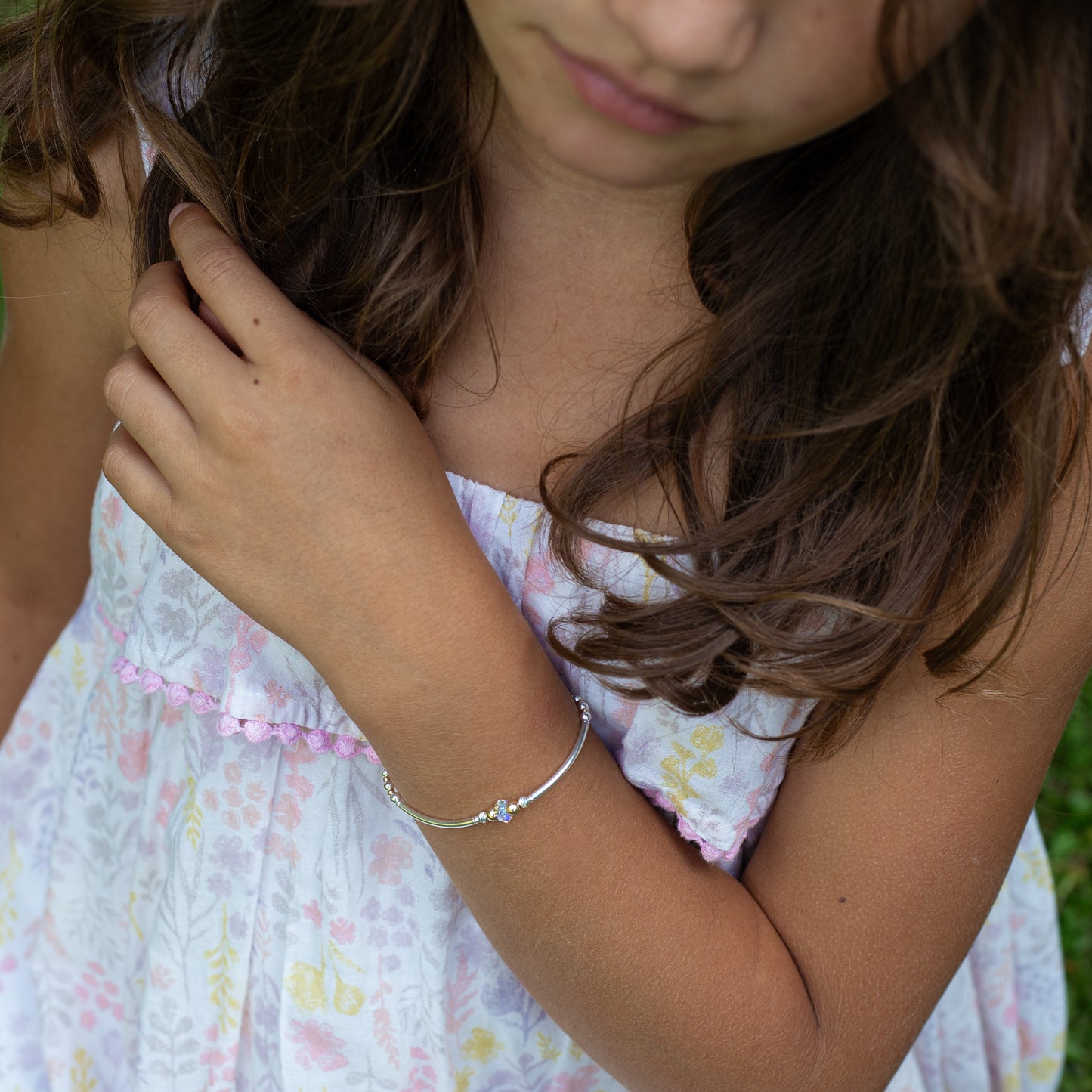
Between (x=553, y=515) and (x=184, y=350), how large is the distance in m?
0.36

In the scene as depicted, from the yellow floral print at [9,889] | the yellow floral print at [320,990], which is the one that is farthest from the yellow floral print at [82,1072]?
the yellow floral print at [320,990]

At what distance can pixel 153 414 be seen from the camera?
1.00 meters

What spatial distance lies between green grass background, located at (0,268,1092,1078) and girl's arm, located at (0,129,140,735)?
2066 mm

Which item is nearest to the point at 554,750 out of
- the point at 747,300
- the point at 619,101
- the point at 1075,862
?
the point at 747,300

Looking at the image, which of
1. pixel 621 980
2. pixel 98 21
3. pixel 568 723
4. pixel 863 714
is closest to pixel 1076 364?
pixel 863 714

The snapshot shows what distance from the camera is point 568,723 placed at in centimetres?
103

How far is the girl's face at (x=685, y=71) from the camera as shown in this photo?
0.72 meters

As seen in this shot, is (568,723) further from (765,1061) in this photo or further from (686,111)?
(686,111)

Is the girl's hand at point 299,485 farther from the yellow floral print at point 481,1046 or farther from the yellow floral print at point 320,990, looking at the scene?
the yellow floral print at point 481,1046

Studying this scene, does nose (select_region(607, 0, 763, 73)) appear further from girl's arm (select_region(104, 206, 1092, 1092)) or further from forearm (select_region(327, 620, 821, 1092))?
forearm (select_region(327, 620, 821, 1092))

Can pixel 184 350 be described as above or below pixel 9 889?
above

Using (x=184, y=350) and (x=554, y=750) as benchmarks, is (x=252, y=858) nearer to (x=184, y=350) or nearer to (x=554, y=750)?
(x=554, y=750)

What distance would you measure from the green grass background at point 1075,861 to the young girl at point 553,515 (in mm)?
1444

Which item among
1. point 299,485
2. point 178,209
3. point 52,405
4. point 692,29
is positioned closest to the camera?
point 692,29
